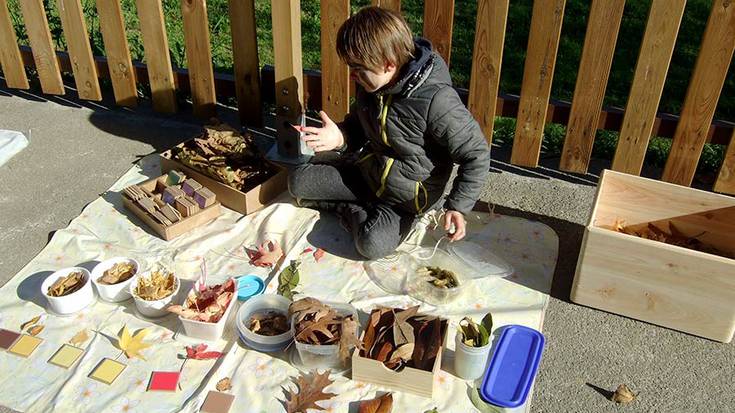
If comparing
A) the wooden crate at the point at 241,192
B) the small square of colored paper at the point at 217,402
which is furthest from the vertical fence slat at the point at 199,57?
the small square of colored paper at the point at 217,402

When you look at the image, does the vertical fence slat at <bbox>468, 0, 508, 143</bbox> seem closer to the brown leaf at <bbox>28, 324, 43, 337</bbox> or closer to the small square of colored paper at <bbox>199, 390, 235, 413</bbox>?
the small square of colored paper at <bbox>199, 390, 235, 413</bbox>

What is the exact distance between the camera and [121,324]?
299 cm

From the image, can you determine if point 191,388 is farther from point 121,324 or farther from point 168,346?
point 121,324

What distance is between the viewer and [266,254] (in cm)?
338

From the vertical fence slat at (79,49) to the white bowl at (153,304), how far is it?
82.9 inches

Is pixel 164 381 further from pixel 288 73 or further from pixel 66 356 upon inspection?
pixel 288 73

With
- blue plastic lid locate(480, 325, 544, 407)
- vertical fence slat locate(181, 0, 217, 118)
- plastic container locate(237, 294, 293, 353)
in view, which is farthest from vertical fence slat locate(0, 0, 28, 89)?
blue plastic lid locate(480, 325, 544, 407)

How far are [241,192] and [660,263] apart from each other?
82.6 inches

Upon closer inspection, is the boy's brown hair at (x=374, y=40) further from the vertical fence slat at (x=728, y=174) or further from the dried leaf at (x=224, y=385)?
the vertical fence slat at (x=728, y=174)

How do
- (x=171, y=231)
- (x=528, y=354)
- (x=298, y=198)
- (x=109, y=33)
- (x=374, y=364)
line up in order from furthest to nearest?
(x=109, y=33) < (x=298, y=198) < (x=171, y=231) < (x=528, y=354) < (x=374, y=364)

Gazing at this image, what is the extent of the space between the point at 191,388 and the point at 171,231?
1022 mm

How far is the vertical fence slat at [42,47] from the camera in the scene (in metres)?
4.42

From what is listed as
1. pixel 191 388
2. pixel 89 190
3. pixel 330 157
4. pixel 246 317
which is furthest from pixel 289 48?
pixel 191 388

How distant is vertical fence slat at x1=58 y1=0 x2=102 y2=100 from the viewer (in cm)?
428
